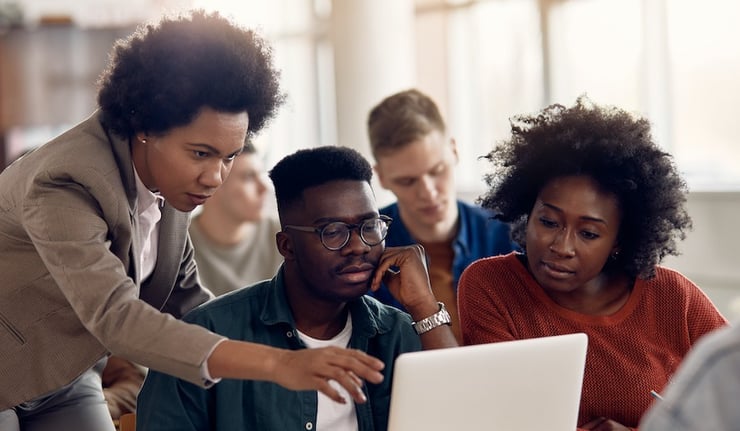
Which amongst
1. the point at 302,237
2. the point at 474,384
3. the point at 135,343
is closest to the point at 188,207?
the point at 302,237

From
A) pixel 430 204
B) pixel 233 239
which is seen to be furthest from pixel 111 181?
pixel 233 239

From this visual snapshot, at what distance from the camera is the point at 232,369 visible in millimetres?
1473

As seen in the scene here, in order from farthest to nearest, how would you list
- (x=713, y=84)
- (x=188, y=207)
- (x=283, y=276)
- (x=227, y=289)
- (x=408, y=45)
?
(x=408, y=45), (x=713, y=84), (x=227, y=289), (x=283, y=276), (x=188, y=207)

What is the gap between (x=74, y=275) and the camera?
1594mm

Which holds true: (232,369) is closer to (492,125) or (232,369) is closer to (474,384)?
(474,384)

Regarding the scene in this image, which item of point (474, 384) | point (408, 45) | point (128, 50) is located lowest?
point (474, 384)

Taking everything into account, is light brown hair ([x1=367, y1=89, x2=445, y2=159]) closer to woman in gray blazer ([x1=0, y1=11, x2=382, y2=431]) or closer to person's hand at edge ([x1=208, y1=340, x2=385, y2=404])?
woman in gray blazer ([x1=0, y1=11, x2=382, y2=431])

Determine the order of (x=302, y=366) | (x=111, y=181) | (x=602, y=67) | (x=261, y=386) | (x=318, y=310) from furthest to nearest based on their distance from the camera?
(x=602, y=67) → (x=318, y=310) → (x=261, y=386) → (x=111, y=181) → (x=302, y=366)

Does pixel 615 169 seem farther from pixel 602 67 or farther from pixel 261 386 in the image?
pixel 602 67

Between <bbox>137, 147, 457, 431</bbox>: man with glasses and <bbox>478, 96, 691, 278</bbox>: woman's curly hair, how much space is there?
0.41 m

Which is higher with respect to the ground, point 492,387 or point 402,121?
point 402,121

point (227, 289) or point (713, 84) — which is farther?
point (713, 84)

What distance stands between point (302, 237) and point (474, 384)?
0.59 meters

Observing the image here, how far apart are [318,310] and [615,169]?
0.75m
